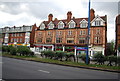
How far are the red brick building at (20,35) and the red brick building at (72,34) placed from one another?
5.94 meters

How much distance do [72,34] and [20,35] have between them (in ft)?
93.9

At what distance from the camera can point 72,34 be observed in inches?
1886

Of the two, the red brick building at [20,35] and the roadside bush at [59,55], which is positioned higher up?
the red brick building at [20,35]

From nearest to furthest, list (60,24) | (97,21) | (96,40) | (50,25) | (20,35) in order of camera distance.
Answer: (96,40) → (97,21) → (60,24) → (50,25) → (20,35)

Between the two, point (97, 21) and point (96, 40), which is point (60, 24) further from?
point (96, 40)

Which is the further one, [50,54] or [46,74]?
[50,54]

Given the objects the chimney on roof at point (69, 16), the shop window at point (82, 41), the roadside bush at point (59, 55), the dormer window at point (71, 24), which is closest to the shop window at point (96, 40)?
the shop window at point (82, 41)

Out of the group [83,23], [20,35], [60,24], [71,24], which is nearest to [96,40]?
[83,23]

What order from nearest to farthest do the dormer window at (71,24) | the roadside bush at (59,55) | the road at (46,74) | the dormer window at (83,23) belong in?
the road at (46,74)
the roadside bush at (59,55)
the dormer window at (83,23)
the dormer window at (71,24)

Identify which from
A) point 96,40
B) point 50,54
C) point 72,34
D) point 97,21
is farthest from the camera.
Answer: point 72,34

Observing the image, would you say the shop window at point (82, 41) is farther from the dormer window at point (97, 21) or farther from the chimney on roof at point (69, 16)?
the chimney on roof at point (69, 16)

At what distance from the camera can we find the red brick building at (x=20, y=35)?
60.5 meters

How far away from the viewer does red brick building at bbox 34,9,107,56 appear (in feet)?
141

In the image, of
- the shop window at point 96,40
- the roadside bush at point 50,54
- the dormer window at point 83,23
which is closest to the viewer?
the roadside bush at point 50,54
